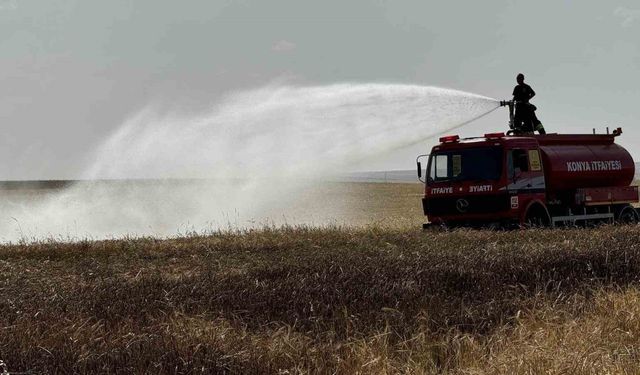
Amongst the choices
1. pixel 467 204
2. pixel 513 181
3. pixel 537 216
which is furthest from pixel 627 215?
pixel 467 204

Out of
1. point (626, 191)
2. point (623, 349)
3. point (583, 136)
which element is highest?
point (583, 136)

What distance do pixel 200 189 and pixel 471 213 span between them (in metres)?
19.1

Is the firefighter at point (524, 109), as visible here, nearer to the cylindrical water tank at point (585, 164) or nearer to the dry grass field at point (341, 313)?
the cylindrical water tank at point (585, 164)

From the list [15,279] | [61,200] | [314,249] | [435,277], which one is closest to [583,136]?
[314,249]

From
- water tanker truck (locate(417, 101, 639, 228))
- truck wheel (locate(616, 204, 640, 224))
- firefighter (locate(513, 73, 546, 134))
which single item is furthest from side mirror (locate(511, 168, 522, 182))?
truck wheel (locate(616, 204, 640, 224))

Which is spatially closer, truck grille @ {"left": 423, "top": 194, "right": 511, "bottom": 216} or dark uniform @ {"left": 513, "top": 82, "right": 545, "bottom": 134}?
truck grille @ {"left": 423, "top": 194, "right": 511, "bottom": 216}

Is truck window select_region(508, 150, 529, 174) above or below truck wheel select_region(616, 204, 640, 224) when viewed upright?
above

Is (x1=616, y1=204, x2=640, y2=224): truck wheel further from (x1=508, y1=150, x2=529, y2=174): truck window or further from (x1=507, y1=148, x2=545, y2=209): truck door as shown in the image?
(x1=508, y1=150, x2=529, y2=174): truck window

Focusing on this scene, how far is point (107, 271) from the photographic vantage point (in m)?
14.6

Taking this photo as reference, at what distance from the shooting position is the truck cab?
21031 millimetres

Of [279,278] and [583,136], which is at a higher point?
[583,136]

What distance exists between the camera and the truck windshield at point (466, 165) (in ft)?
69.1

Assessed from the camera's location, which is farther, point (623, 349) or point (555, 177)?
point (555, 177)

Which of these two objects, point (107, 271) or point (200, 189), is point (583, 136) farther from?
point (200, 189)
